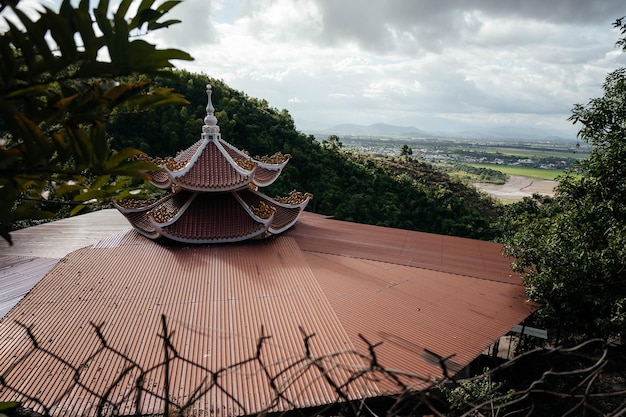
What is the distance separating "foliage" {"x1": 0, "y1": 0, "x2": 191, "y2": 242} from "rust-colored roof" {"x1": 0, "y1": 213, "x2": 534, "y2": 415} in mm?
2167

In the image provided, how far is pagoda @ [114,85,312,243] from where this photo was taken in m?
8.12

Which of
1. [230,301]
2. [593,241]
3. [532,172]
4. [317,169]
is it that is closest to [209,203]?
[230,301]

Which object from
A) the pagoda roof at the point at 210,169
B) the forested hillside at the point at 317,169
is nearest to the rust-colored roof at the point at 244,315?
the pagoda roof at the point at 210,169

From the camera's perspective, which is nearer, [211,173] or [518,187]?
[211,173]

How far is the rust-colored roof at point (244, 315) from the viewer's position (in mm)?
4246

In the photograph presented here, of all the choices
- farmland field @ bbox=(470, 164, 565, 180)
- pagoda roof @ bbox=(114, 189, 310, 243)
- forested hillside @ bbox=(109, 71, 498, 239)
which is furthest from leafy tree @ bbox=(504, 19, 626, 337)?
farmland field @ bbox=(470, 164, 565, 180)

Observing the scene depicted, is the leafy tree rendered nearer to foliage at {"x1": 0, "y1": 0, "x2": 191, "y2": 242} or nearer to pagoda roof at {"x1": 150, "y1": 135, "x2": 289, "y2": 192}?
pagoda roof at {"x1": 150, "y1": 135, "x2": 289, "y2": 192}

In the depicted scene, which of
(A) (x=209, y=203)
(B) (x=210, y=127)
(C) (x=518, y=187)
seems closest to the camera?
(A) (x=209, y=203)

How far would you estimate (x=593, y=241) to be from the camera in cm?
666

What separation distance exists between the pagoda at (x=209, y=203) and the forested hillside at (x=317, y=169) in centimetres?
1269

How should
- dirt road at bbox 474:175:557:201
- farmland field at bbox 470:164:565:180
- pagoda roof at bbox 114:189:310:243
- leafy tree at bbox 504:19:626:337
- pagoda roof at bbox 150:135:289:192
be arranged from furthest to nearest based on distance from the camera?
farmland field at bbox 470:164:565:180 → dirt road at bbox 474:175:557:201 → pagoda roof at bbox 150:135:289:192 → pagoda roof at bbox 114:189:310:243 → leafy tree at bbox 504:19:626:337

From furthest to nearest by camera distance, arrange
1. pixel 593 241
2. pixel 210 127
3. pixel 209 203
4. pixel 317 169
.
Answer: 1. pixel 317 169
2. pixel 210 127
3. pixel 209 203
4. pixel 593 241

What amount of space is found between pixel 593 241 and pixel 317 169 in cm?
1986

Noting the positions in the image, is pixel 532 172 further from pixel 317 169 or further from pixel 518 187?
pixel 317 169
